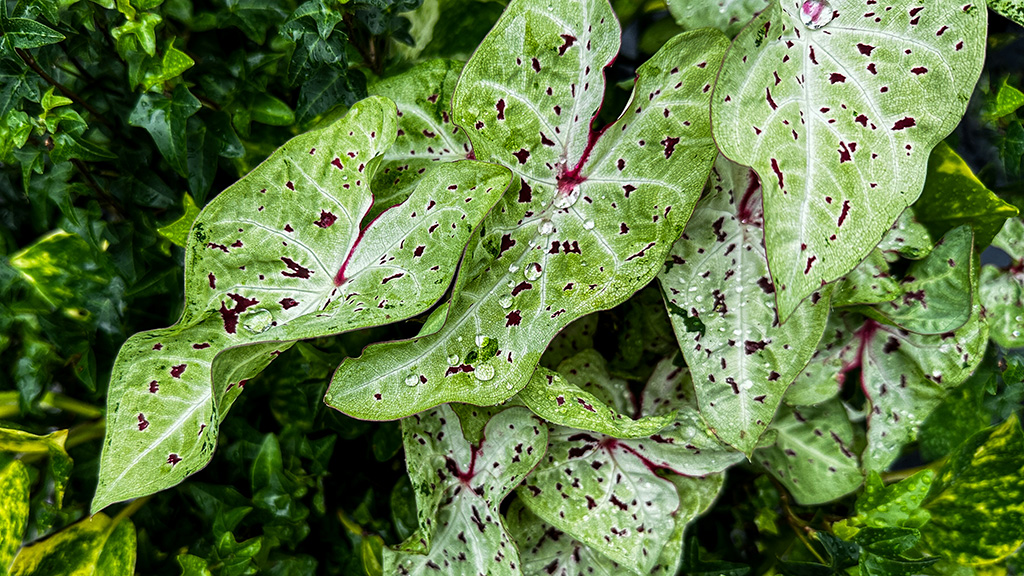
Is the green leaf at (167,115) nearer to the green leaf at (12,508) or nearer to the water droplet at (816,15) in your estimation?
the green leaf at (12,508)

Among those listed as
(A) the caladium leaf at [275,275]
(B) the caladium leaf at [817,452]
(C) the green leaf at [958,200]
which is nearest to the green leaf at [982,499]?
(B) the caladium leaf at [817,452]

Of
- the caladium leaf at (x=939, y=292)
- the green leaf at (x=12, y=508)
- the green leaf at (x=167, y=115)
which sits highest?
the green leaf at (x=167, y=115)

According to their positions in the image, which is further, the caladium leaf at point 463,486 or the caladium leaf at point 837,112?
the caladium leaf at point 463,486

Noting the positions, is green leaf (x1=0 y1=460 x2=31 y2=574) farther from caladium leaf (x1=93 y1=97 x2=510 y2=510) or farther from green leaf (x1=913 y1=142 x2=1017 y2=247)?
green leaf (x1=913 y1=142 x2=1017 y2=247)

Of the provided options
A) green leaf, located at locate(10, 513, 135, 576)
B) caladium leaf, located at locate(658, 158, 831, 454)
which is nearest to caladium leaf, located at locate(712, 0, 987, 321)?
caladium leaf, located at locate(658, 158, 831, 454)

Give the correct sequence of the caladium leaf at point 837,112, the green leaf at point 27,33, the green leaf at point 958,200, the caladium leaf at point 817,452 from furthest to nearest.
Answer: the caladium leaf at point 817,452
the green leaf at point 958,200
the green leaf at point 27,33
the caladium leaf at point 837,112

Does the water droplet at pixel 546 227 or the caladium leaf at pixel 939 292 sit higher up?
the water droplet at pixel 546 227

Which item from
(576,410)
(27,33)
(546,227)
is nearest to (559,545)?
(576,410)
